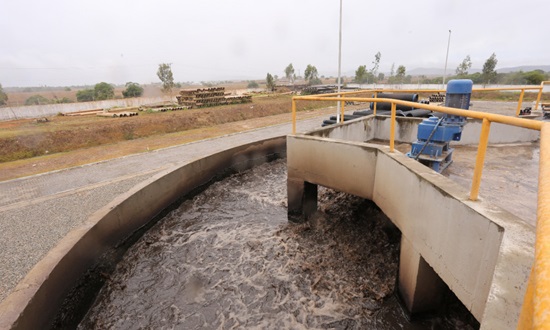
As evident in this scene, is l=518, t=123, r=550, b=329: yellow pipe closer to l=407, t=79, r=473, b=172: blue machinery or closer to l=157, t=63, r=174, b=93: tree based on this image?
l=407, t=79, r=473, b=172: blue machinery

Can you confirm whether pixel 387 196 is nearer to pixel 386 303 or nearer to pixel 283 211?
pixel 386 303

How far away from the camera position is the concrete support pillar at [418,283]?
3514 mm

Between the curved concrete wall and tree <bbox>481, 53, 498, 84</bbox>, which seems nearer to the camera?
the curved concrete wall

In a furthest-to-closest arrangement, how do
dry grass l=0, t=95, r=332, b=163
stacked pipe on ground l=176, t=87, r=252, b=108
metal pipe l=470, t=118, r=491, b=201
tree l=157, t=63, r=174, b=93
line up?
1. tree l=157, t=63, r=174, b=93
2. stacked pipe on ground l=176, t=87, r=252, b=108
3. dry grass l=0, t=95, r=332, b=163
4. metal pipe l=470, t=118, r=491, b=201

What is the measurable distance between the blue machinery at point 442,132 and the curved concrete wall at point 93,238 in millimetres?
5404

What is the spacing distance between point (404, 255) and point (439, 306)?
840 mm

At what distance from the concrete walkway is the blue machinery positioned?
643 centimetres

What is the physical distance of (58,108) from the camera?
21.4 metres

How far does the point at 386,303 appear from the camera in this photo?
4.18 meters

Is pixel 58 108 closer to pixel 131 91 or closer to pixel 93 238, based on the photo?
pixel 93 238

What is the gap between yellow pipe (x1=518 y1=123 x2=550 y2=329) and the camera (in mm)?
458

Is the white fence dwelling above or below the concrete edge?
below

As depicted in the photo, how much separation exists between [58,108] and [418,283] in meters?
26.1

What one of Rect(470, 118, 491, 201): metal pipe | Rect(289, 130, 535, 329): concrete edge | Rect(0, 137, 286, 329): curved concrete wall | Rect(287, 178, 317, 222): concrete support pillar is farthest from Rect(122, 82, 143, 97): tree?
Rect(289, 130, 535, 329): concrete edge
